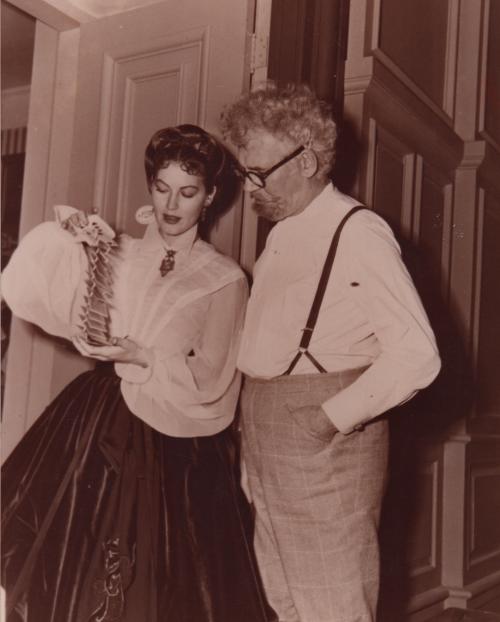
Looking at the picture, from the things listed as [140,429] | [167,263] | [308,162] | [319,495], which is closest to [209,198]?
[167,263]

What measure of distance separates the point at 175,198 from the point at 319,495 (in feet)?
2.82

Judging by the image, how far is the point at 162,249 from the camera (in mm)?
2246

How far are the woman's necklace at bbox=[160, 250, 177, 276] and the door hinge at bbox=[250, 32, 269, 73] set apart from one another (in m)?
0.68

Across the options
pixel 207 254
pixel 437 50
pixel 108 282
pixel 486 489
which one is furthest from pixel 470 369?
pixel 108 282

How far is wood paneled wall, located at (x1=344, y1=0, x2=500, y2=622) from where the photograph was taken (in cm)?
309

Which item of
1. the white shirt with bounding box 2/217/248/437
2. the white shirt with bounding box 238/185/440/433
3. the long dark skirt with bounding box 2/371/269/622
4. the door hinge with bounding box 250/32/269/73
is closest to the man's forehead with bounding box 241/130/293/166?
the white shirt with bounding box 238/185/440/433

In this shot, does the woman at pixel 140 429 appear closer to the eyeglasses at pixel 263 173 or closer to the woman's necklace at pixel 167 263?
the woman's necklace at pixel 167 263

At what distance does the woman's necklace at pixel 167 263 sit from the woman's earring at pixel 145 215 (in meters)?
0.11

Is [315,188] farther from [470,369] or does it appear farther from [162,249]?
[470,369]

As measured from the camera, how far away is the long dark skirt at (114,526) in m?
1.97

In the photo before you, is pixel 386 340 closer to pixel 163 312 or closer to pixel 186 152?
pixel 163 312

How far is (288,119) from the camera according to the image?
2090 millimetres

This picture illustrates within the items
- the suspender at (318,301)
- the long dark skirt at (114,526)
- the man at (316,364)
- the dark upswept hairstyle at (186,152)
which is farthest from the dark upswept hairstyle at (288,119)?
the long dark skirt at (114,526)

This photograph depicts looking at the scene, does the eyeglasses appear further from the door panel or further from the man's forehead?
the door panel
